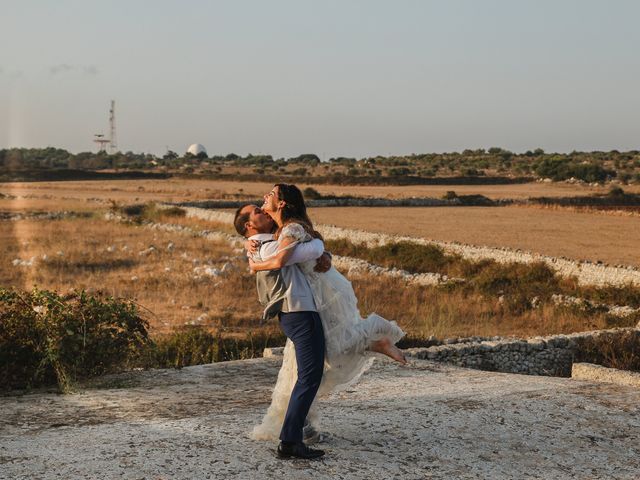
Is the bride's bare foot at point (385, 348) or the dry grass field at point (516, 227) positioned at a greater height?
the bride's bare foot at point (385, 348)

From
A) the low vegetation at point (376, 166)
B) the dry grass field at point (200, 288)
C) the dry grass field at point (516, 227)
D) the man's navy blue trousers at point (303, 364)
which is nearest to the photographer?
the man's navy blue trousers at point (303, 364)

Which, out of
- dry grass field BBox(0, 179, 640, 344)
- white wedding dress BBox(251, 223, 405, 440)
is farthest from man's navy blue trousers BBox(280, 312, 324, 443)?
dry grass field BBox(0, 179, 640, 344)

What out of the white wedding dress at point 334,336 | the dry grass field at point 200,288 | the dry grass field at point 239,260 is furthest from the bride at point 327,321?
the dry grass field at point 239,260

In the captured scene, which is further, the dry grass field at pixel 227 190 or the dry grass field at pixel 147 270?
the dry grass field at pixel 227 190

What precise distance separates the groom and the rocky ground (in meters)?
0.23

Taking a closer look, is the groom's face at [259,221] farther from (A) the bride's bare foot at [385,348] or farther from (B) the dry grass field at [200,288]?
(B) the dry grass field at [200,288]

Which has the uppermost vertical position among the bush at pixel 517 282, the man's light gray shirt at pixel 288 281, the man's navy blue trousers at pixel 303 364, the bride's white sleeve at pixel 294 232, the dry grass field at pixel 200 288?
the bride's white sleeve at pixel 294 232

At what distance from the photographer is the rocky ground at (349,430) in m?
6.49

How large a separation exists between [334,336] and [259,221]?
103cm

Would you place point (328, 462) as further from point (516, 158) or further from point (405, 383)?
point (516, 158)

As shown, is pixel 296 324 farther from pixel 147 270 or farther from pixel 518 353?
pixel 147 270

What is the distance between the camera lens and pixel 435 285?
2219 centimetres

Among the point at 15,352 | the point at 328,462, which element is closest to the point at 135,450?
the point at 328,462

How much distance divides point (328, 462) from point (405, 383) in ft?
12.3
